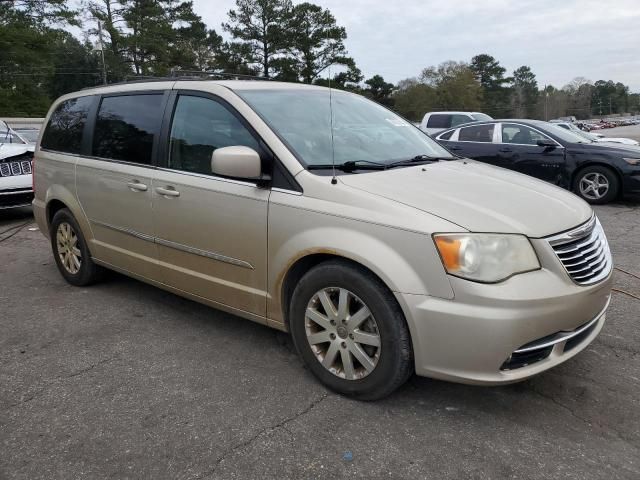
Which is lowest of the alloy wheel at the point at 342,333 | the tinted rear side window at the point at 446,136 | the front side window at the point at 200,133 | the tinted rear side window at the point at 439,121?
the alloy wheel at the point at 342,333

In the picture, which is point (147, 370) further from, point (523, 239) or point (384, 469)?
point (523, 239)

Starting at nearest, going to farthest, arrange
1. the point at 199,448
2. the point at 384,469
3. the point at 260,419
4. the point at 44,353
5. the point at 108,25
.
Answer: the point at 384,469 < the point at 199,448 < the point at 260,419 < the point at 44,353 < the point at 108,25

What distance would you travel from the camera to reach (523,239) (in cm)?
253

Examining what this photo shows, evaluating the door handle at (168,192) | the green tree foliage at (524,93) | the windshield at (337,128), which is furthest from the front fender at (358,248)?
the green tree foliage at (524,93)

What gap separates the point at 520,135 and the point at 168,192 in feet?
24.9

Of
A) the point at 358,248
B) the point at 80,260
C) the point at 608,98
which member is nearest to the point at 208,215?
the point at 358,248

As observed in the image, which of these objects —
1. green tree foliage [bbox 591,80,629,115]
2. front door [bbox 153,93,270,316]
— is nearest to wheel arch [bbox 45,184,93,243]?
front door [bbox 153,93,270,316]

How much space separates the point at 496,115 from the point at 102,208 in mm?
105042

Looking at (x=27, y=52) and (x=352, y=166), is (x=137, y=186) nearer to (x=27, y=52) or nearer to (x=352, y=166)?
(x=352, y=166)

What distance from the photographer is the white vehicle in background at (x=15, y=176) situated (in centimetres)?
793

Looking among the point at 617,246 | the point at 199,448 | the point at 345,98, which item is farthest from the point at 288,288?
the point at 617,246

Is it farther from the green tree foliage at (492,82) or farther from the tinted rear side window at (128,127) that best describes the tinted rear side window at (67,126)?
the green tree foliage at (492,82)

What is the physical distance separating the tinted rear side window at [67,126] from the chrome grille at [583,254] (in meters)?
3.81

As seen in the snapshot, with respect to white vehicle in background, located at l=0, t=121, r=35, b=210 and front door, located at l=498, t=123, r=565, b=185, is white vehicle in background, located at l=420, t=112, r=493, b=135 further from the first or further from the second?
white vehicle in background, located at l=0, t=121, r=35, b=210
